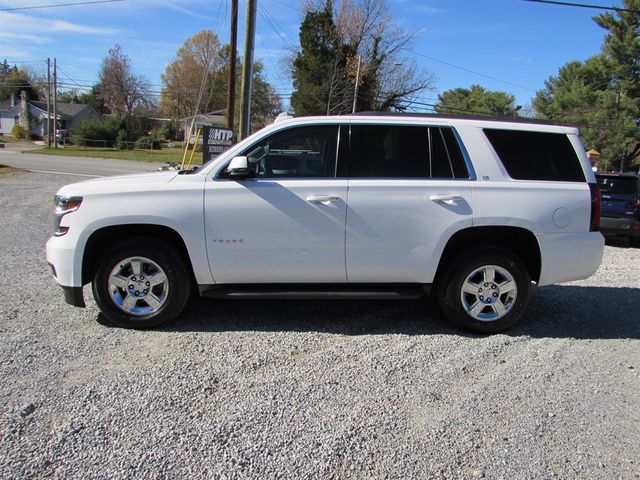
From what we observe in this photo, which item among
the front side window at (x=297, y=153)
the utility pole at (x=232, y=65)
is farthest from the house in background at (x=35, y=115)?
the front side window at (x=297, y=153)

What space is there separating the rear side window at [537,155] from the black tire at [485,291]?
30.2 inches

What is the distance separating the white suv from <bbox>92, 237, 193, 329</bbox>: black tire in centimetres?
1

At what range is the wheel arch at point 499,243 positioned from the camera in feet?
15.2

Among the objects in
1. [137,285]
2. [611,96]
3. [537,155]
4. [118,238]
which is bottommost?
[137,285]

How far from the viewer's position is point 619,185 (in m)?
10.9

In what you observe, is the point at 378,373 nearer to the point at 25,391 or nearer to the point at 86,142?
the point at 25,391

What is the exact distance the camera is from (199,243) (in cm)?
441

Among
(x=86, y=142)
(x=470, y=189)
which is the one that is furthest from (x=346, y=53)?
(x=470, y=189)

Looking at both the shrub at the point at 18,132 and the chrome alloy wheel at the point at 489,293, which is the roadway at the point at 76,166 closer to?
the chrome alloy wheel at the point at 489,293

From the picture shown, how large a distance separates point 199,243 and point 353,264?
1.33 metres

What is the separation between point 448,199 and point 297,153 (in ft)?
4.53

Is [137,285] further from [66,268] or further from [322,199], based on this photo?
[322,199]

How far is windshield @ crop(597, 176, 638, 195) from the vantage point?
35.3ft

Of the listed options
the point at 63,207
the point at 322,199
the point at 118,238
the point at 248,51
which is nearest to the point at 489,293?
the point at 322,199
